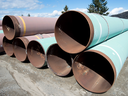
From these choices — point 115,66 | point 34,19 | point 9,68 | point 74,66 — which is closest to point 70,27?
point 74,66

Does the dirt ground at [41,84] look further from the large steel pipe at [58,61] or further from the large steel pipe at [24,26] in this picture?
the large steel pipe at [24,26]

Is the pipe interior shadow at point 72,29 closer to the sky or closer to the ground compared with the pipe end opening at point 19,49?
Result: closer to the sky

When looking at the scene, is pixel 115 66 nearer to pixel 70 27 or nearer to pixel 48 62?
pixel 70 27

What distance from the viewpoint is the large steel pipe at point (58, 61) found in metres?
3.24

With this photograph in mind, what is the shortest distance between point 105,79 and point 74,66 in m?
0.90

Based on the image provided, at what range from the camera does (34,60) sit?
3.88 m

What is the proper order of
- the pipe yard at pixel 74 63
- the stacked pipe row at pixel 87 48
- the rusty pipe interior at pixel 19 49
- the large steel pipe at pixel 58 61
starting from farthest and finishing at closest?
the rusty pipe interior at pixel 19 49, the large steel pipe at pixel 58 61, the stacked pipe row at pixel 87 48, the pipe yard at pixel 74 63

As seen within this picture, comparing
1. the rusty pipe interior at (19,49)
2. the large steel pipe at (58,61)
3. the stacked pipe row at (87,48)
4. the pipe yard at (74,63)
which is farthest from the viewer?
the rusty pipe interior at (19,49)

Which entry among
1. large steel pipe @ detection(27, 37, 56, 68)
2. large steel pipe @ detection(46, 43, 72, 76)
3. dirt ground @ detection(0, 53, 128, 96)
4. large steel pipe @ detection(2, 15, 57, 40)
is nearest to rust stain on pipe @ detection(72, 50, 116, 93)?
dirt ground @ detection(0, 53, 128, 96)

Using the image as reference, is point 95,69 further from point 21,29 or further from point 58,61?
point 21,29

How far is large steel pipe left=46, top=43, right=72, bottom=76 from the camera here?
3238 millimetres

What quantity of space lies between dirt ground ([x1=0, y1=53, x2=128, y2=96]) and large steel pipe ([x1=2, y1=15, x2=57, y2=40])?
5.05 ft

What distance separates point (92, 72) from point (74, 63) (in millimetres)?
641

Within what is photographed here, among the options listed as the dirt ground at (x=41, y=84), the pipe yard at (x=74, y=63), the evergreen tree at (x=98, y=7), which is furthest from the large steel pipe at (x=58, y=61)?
the evergreen tree at (x=98, y=7)
